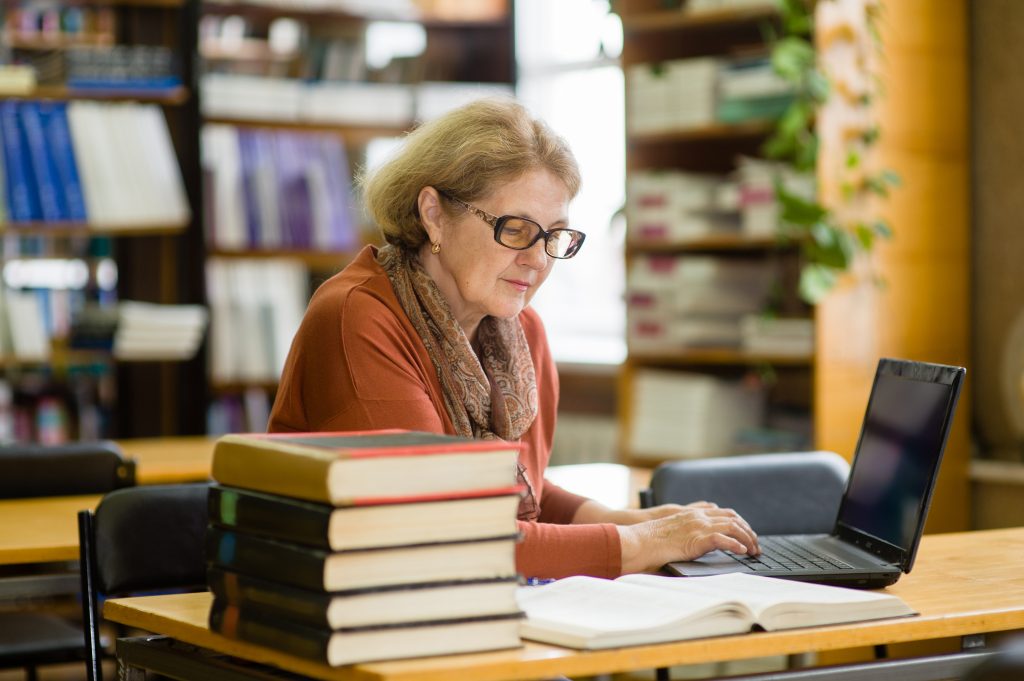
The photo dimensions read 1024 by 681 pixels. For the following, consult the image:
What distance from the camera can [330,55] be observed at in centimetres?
511

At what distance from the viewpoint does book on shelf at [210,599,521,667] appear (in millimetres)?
1327

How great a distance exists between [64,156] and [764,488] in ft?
9.25

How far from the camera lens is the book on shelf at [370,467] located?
1.34 meters

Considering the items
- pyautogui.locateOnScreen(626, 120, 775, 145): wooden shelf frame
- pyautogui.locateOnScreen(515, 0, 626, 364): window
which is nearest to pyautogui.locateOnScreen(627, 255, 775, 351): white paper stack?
pyautogui.locateOnScreen(626, 120, 775, 145): wooden shelf frame

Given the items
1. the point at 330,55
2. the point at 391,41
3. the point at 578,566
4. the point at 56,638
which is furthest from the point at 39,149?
the point at 578,566

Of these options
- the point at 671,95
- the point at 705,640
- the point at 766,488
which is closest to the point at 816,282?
the point at 671,95

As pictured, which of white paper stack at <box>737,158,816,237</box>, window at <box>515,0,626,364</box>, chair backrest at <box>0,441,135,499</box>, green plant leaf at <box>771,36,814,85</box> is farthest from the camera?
window at <box>515,0,626,364</box>

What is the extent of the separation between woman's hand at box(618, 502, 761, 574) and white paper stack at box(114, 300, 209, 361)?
304cm

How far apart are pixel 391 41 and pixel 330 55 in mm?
418

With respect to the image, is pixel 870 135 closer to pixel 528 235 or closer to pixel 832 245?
pixel 832 245

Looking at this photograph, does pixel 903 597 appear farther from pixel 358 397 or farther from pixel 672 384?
pixel 672 384

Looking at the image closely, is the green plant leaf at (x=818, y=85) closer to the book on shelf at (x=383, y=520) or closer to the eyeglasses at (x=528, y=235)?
the eyeglasses at (x=528, y=235)

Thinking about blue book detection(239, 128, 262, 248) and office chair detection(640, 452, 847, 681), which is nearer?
office chair detection(640, 452, 847, 681)

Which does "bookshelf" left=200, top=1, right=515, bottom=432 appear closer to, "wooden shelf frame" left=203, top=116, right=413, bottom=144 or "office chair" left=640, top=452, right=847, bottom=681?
"wooden shelf frame" left=203, top=116, right=413, bottom=144
